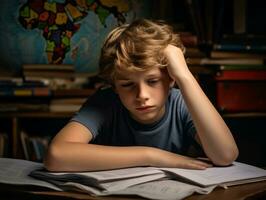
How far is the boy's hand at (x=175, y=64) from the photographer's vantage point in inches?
46.6

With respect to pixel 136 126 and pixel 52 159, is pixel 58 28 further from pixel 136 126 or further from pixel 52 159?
pixel 52 159

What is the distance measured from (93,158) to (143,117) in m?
0.23

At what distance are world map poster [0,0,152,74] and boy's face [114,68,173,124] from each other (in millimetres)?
833

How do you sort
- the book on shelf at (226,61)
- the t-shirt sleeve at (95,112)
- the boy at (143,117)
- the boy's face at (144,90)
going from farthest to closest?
1. the book on shelf at (226,61)
2. the t-shirt sleeve at (95,112)
3. the boy's face at (144,90)
4. the boy at (143,117)

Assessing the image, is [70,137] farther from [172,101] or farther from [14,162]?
[172,101]

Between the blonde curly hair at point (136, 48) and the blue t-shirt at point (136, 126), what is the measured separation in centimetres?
9

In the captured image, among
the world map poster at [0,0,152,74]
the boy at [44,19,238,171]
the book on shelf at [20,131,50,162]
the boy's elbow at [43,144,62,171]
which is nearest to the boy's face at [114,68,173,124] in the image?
the boy at [44,19,238,171]

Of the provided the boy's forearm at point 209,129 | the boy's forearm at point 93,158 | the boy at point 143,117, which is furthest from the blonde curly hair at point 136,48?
the boy's forearm at point 93,158

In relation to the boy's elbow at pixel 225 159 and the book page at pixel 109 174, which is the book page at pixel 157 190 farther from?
the boy's elbow at pixel 225 159

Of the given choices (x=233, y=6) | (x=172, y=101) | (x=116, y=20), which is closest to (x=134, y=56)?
(x=172, y=101)

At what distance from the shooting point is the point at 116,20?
2.06 metres

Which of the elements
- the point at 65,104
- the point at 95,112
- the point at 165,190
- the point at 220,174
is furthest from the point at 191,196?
the point at 65,104

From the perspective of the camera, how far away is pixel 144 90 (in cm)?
117

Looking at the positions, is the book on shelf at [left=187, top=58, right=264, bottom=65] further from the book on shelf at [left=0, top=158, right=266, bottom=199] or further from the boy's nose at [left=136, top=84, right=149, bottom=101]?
the book on shelf at [left=0, top=158, right=266, bottom=199]
